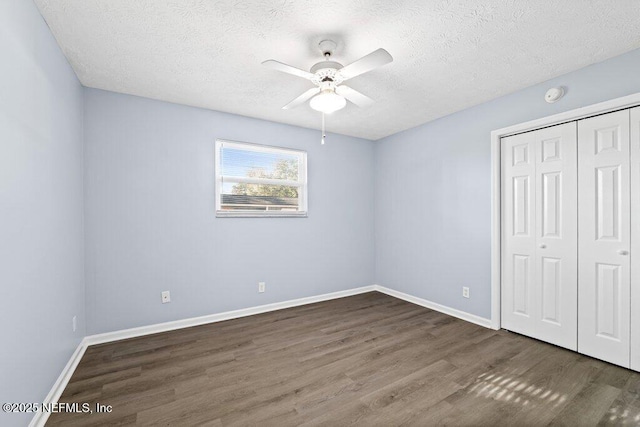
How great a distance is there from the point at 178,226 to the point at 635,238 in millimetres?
4312

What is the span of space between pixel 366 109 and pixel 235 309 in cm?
301

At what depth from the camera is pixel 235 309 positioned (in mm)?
3480

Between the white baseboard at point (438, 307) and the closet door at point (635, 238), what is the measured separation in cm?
113

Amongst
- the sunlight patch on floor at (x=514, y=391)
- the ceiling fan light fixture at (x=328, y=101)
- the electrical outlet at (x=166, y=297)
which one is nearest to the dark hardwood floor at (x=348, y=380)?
the sunlight patch on floor at (x=514, y=391)

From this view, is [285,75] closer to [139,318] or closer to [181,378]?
[181,378]

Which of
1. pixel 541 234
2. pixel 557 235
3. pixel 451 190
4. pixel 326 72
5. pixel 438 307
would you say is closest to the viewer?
pixel 326 72

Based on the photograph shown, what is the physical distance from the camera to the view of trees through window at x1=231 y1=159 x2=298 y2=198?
363 centimetres

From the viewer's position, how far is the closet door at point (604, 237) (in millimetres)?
2260

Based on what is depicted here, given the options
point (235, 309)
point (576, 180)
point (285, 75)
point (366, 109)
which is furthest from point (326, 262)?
point (576, 180)

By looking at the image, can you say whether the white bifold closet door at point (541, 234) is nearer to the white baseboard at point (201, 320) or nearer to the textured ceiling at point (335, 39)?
the textured ceiling at point (335, 39)

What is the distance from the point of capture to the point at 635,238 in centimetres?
221

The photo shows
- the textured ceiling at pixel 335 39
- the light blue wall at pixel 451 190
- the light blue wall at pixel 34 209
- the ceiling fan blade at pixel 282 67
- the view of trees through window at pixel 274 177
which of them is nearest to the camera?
the light blue wall at pixel 34 209

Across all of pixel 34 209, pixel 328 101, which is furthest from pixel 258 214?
pixel 34 209

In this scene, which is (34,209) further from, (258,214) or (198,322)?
(258,214)
